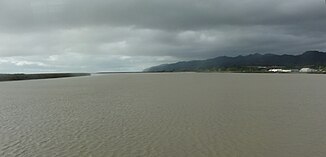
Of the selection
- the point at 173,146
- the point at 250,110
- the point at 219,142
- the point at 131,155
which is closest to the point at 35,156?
the point at 131,155

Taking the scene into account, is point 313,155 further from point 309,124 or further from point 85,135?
point 85,135

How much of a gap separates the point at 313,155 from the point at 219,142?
8.96 feet

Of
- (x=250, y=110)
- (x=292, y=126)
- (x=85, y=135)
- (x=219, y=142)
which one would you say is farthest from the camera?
(x=250, y=110)

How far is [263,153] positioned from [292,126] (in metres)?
4.54

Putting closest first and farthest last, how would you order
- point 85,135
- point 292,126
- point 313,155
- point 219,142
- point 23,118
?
point 313,155, point 219,142, point 85,135, point 292,126, point 23,118

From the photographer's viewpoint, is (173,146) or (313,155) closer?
(313,155)

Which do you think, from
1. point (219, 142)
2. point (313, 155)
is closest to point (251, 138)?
point (219, 142)

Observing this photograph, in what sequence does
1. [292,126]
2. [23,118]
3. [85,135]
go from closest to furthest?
[85,135]
[292,126]
[23,118]

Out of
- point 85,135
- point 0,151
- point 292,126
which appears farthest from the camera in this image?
point 292,126

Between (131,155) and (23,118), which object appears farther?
(23,118)

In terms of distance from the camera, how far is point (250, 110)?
1727 cm

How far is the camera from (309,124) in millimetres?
12930

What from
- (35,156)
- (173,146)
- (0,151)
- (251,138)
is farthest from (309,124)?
(0,151)

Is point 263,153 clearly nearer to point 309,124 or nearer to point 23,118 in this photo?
point 309,124
